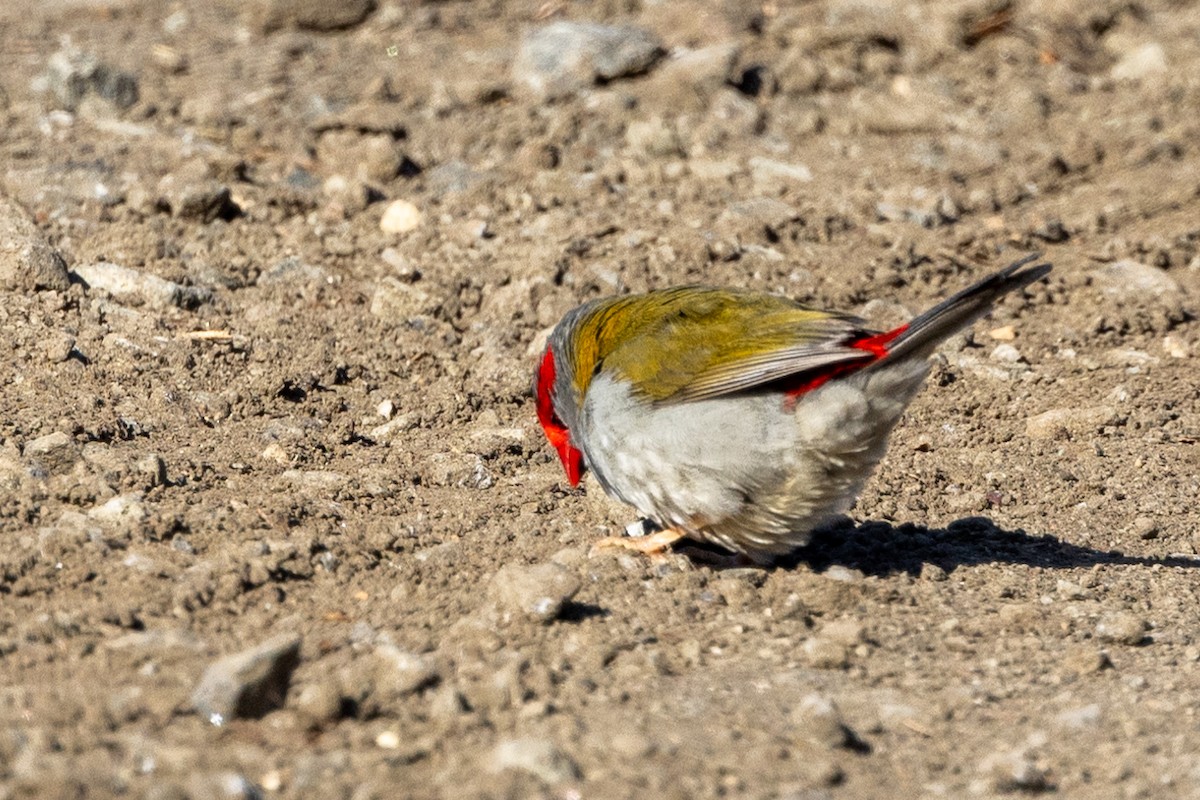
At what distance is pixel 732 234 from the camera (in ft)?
25.6

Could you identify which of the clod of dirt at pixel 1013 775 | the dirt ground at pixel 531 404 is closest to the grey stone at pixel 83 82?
the dirt ground at pixel 531 404

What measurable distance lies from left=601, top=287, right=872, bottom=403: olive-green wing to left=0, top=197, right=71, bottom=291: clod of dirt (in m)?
Result: 2.67

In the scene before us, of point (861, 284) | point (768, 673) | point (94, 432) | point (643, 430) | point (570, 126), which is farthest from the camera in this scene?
point (570, 126)

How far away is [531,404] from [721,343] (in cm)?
158

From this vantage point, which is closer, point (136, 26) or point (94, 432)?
point (94, 432)

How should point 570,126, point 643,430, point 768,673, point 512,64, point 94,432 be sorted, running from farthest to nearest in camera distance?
point 512,64
point 570,126
point 94,432
point 643,430
point 768,673

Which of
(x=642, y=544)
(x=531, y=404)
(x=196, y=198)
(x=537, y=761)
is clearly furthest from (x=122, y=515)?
(x=196, y=198)

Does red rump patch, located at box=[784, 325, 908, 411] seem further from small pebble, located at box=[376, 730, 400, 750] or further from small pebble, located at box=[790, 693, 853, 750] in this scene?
small pebble, located at box=[376, 730, 400, 750]

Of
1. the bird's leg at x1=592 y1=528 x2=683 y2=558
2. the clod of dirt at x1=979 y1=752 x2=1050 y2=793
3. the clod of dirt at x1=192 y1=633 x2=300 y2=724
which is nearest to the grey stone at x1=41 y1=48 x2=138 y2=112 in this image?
the bird's leg at x1=592 y1=528 x2=683 y2=558

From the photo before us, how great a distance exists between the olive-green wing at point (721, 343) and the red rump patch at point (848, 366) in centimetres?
Answer: 4

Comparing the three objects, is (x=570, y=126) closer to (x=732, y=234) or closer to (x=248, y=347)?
(x=732, y=234)

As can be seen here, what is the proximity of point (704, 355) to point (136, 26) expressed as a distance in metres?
6.28

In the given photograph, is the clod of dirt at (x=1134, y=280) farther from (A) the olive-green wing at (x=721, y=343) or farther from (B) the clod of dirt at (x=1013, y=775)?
(B) the clod of dirt at (x=1013, y=775)

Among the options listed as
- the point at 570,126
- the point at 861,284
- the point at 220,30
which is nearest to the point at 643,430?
the point at 861,284
